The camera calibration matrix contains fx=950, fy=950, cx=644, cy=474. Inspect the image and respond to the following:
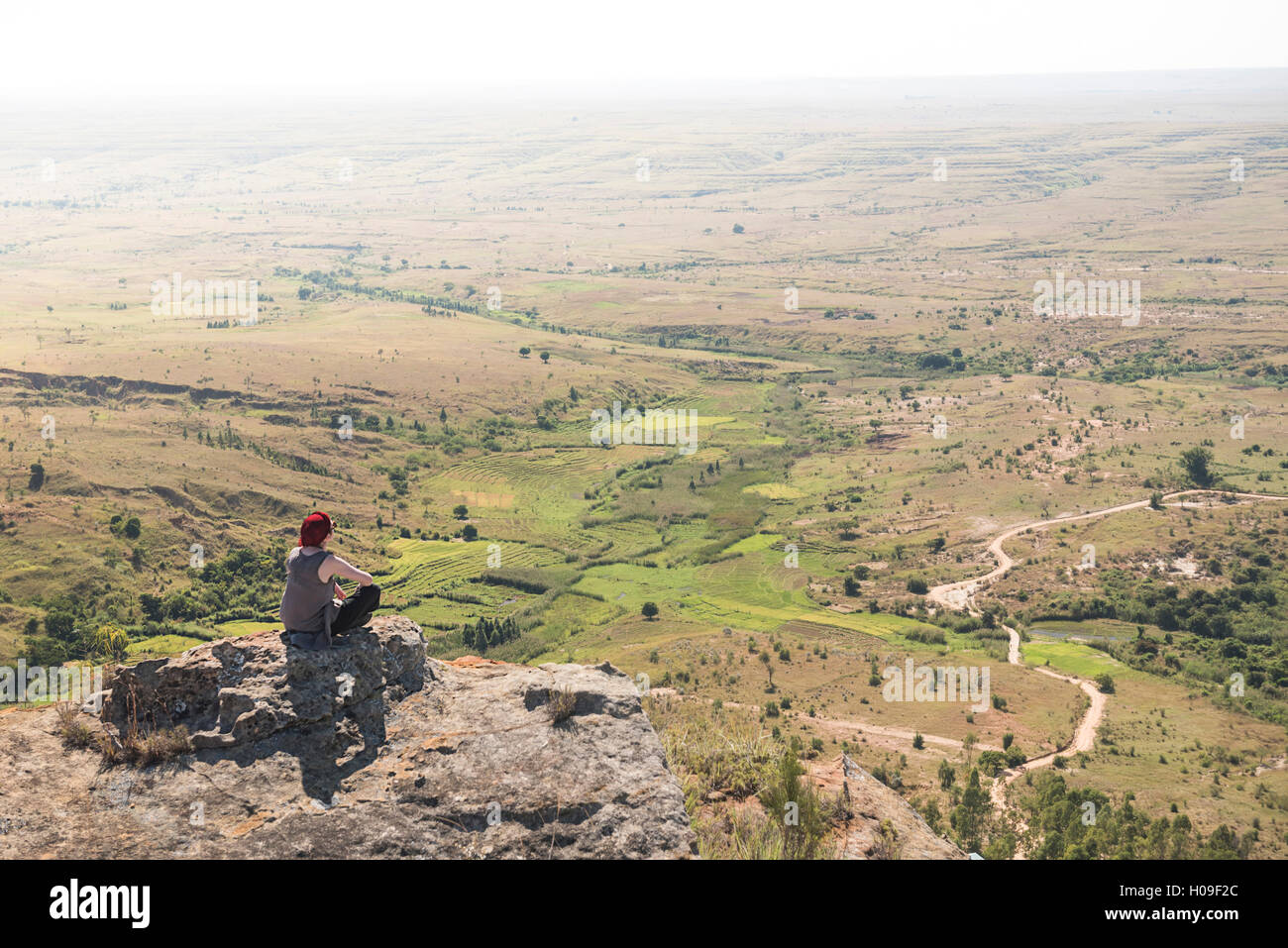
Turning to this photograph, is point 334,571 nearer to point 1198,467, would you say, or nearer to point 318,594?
point 318,594

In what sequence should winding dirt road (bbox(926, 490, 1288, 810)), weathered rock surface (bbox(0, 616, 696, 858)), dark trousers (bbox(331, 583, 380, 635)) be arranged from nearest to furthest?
weathered rock surface (bbox(0, 616, 696, 858)), dark trousers (bbox(331, 583, 380, 635)), winding dirt road (bbox(926, 490, 1288, 810))

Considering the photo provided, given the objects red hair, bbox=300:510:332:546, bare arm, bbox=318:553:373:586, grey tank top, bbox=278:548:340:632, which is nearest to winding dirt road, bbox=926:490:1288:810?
grey tank top, bbox=278:548:340:632

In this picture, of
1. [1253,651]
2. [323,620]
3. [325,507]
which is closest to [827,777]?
[323,620]

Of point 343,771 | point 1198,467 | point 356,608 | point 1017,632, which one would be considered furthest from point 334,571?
point 1198,467

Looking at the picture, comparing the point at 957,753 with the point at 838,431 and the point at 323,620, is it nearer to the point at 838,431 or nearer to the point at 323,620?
the point at 323,620

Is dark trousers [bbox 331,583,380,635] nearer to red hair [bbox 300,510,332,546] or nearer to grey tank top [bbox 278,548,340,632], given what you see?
grey tank top [bbox 278,548,340,632]

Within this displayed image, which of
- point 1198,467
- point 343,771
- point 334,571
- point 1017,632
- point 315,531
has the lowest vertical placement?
point 1017,632
